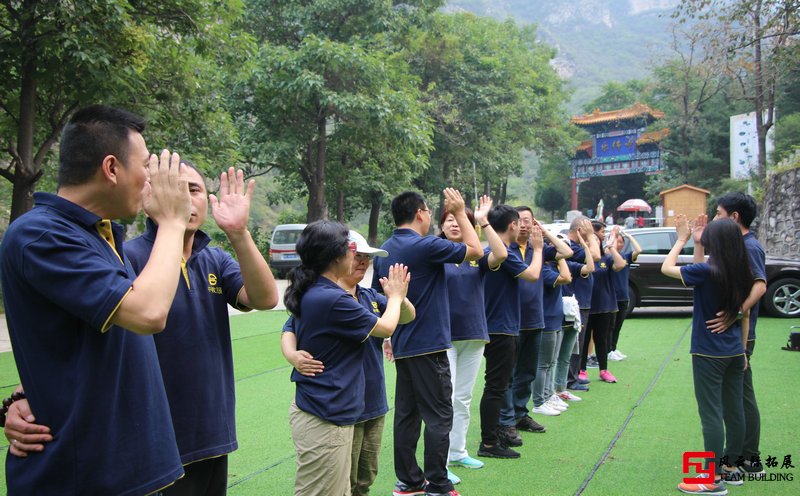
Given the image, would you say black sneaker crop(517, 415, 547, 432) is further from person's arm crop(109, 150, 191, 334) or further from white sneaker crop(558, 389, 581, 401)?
person's arm crop(109, 150, 191, 334)

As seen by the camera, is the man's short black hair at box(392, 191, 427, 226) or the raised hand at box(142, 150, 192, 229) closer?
the raised hand at box(142, 150, 192, 229)

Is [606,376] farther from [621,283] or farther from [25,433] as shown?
[25,433]

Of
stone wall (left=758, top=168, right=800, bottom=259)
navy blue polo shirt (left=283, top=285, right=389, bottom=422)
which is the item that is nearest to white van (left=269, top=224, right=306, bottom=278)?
stone wall (left=758, top=168, right=800, bottom=259)

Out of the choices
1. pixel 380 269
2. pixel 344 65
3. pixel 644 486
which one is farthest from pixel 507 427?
pixel 344 65

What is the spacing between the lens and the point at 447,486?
13.6 feet

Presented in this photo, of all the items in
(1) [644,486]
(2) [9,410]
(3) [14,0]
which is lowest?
(1) [644,486]

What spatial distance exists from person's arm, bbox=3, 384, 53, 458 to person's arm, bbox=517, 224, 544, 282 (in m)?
3.79

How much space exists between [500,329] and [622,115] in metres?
36.8

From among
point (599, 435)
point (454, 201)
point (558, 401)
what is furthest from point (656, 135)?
point (454, 201)

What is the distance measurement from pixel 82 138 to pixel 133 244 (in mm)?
799

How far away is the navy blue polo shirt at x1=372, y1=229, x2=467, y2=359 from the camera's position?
13.8 feet

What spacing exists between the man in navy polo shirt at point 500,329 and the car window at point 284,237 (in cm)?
1653

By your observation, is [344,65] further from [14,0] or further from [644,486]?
[644,486]

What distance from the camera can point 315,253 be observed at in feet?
10.8
